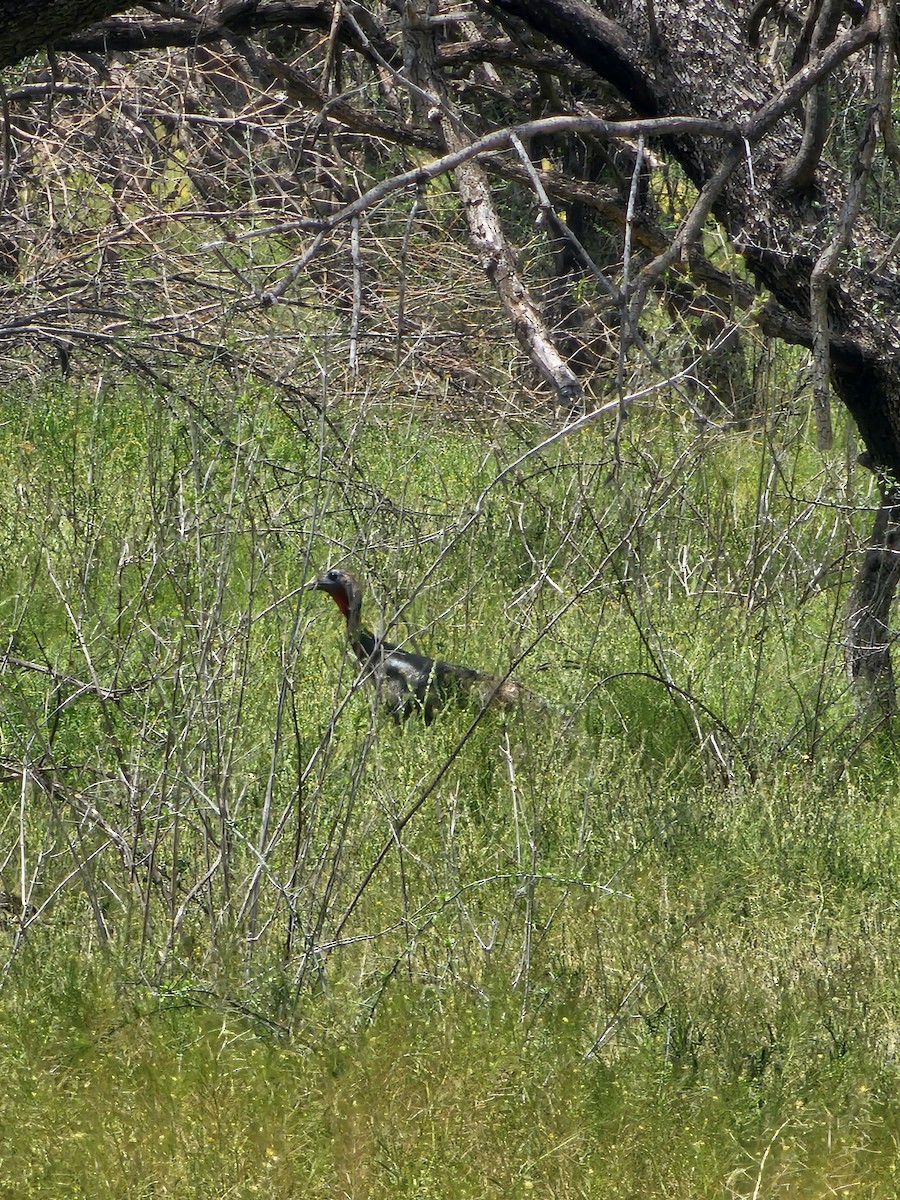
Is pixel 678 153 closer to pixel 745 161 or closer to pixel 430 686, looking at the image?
pixel 745 161

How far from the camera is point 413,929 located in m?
3.36

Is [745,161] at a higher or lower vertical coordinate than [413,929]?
higher

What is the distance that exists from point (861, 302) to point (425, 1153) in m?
2.75

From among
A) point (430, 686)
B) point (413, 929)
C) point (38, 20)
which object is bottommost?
point (430, 686)

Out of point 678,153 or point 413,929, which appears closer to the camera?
point 413,929

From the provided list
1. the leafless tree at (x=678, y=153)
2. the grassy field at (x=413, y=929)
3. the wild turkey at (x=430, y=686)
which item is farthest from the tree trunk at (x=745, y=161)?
the wild turkey at (x=430, y=686)

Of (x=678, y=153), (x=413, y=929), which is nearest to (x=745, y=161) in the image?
(x=678, y=153)

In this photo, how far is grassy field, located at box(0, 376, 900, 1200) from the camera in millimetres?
2691

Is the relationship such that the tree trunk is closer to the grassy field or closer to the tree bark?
the grassy field

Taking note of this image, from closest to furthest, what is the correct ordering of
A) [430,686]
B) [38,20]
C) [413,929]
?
[38,20], [413,929], [430,686]

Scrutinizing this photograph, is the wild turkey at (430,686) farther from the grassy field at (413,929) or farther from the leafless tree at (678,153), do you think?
the leafless tree at (678,153)

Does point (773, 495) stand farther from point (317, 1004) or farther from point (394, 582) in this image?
point (317, 1004)

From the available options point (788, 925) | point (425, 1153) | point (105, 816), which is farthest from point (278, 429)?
point (425, 1153)

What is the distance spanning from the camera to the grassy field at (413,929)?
2.69 m
